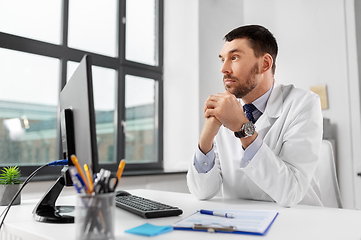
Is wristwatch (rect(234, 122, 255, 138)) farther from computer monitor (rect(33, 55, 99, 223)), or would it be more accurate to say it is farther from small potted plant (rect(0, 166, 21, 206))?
small potted plant (rect(0, 166, 21, 206))

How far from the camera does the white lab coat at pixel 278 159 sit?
108cm

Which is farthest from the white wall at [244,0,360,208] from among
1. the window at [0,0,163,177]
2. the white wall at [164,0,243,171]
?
the window at [0,0,163,177]

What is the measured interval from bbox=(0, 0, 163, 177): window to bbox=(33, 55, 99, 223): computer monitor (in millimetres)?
1436

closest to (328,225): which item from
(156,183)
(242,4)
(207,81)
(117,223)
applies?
(117,223)

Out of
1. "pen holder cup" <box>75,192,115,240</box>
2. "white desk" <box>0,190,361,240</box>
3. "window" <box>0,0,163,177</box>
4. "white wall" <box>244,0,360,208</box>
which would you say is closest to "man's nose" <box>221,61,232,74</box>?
"white desk" <box>0,190,361,240</box>

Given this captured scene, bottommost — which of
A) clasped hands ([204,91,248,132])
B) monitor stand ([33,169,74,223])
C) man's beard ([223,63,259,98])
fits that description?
monitor stand ([33,169,74,223])

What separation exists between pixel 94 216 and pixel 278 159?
72 centimetres

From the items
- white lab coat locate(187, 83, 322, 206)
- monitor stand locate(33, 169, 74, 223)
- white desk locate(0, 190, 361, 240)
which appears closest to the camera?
white desk locate(0, 190, 361, 240)

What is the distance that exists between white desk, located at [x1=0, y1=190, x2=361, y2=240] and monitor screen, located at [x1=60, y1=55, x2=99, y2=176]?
0.17 metres

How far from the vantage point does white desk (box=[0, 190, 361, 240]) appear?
696 mm

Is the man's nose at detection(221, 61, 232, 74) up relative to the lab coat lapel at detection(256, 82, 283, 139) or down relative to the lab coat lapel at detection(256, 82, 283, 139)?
up

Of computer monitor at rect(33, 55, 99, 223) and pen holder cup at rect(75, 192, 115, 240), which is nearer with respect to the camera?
pen holder cup at rect(75, 192, 115, 240)

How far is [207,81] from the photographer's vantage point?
3154 millimetres

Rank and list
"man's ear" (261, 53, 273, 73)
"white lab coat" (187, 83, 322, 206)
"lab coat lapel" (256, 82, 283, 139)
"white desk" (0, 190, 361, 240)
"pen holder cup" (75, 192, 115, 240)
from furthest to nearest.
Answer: "man's ear" (261, 53, 273, 73)
"lab coat lapel" (256, 82, 283, 139)
"white lab coat" (187, 83, 322, 206)
"white desk" (0, 190, 361, 240)
"pen holder cup" (75, 192, 115, 240)
